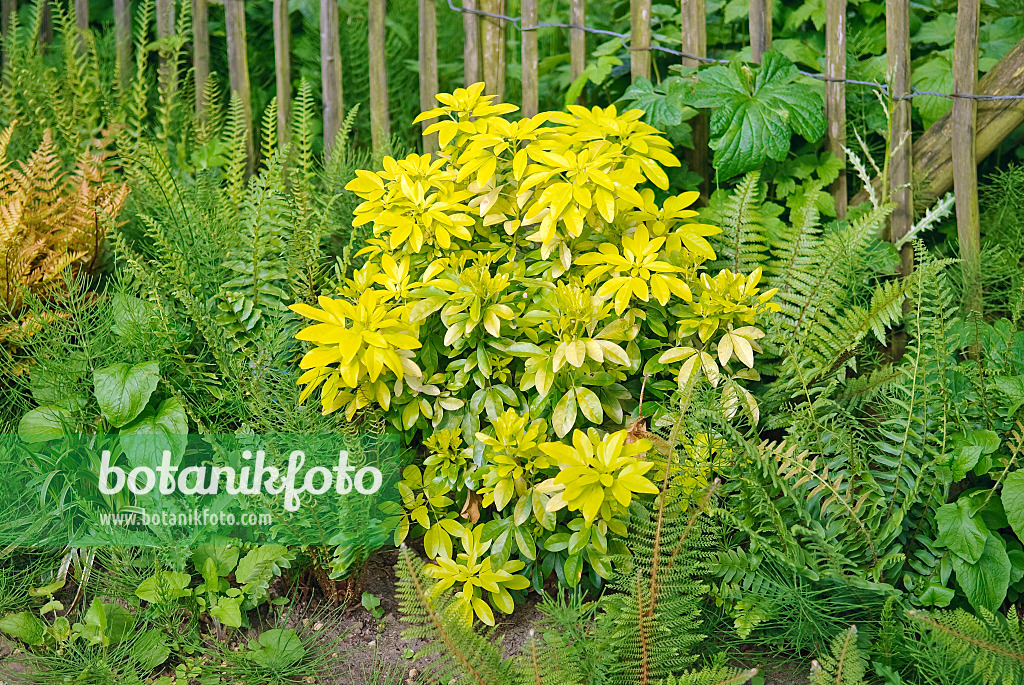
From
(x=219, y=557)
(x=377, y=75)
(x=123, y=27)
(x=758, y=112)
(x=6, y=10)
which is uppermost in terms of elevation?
(x=6, y=10)

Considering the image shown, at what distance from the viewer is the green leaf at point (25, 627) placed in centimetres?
198

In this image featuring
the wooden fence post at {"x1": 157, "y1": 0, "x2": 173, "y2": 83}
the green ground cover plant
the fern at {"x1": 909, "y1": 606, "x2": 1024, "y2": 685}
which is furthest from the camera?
the wooden fence post at {"x1": 157, "y1": 0, "x2": 173, "y2": 83}

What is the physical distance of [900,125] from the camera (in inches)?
104

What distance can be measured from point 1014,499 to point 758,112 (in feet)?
4.34

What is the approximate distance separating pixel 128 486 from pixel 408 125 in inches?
83.8

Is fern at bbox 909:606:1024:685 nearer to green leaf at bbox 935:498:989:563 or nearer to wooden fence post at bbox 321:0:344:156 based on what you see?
green leaf at bbox 935:498:989:563

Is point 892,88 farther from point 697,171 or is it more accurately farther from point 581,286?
point 581,286

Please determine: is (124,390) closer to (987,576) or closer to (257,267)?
(257,267)

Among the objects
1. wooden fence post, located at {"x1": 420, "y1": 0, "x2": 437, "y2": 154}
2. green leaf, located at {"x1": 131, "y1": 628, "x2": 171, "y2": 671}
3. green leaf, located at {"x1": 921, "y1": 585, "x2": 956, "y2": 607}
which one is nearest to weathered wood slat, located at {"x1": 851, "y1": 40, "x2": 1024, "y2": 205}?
green leaf, located at {"x1": 921, "y1": 585, "x2": 956, "y2": 607}

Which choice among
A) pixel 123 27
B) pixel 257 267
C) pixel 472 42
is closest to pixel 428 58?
pixel 472 42

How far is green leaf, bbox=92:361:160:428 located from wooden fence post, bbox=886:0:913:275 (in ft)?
7.33

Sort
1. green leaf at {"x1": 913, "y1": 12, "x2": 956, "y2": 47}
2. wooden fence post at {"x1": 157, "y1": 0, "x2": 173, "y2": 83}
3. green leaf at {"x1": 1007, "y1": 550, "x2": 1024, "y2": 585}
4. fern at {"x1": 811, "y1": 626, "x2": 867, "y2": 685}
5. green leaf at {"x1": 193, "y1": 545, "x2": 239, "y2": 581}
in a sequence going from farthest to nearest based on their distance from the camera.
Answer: wooden fence post at {"x1": 157, "y1": 0, "x2": 173, "y2": 83} → green leaf at {"x1": 913, "y1": 12, "x2": 956, "y2": 47} → green leaf at {"x1": 193, "y1": 545, "x2": 239, "y2": 581} → green leaf at {"x1": 1007, "y1": 550, "x2": 1024, "y2": 585} → fern at {"x1": 811, "y1": 626, "x2": 867, "y2": 685}

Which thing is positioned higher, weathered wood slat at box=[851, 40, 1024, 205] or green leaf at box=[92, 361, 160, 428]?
weathered wood slat at box=[851, 40, 1024, 205]

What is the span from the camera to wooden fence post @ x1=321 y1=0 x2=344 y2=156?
334 centimetres
